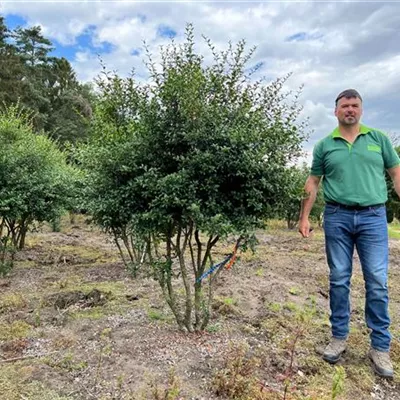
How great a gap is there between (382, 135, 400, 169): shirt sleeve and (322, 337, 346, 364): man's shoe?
142 centimetres

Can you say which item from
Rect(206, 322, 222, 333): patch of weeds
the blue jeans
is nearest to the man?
the blue jeans

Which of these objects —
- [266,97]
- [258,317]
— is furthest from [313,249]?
[266,97]

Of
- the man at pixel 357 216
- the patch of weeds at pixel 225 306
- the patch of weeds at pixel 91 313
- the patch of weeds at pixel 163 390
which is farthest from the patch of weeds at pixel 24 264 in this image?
the man at pixel 357 216

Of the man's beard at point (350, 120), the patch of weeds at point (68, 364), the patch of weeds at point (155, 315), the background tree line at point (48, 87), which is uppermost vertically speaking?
the background tree line at point (48, 87)

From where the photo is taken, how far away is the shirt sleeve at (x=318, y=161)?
327cm

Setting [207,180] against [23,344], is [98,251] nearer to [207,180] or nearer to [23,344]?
[23,344]

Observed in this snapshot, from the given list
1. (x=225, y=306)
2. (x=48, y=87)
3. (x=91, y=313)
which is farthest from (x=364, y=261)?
(x=48, y=87)

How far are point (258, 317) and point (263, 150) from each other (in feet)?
6.48

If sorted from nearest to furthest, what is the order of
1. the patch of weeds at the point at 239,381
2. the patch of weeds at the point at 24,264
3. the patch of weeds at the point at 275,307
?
the patch of weeds at the point at 239,381, the patch of weeds at the point at 275,307, the patch of weeds at the point at 24,264

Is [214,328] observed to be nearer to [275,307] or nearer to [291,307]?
[275,307]

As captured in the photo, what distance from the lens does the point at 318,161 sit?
3.29 m

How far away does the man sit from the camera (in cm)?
304

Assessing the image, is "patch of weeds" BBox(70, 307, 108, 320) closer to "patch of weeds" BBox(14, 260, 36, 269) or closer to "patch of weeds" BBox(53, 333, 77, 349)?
"patch of weeds" BBox(53, 333, 77, 349)

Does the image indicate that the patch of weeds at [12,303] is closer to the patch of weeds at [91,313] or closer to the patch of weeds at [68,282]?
the patch of weeds at [68,282]
